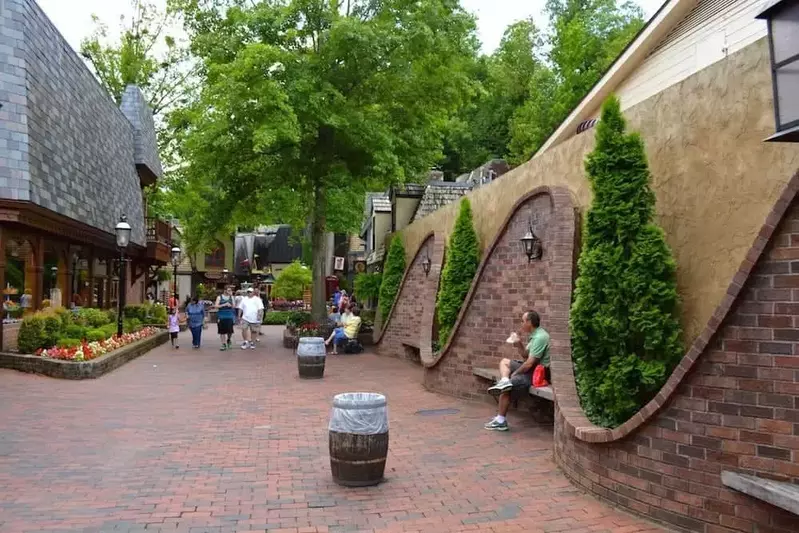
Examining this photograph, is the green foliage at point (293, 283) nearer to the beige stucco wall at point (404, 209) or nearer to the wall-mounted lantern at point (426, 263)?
the beige stucco wall at point (404, 209)

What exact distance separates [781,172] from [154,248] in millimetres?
25154

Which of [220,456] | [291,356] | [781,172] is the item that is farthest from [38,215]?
[781,172]

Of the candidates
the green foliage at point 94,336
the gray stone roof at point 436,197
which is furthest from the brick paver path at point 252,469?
the gray stone roof at point 436,197

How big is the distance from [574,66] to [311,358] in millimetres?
24189

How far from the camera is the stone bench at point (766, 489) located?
12.2ft

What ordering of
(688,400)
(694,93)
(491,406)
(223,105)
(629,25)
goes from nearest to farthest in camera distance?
(688,400) → (694,93) → (491,406) → (223,105) → (629,25)

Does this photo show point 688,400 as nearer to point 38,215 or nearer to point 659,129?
point 659,129

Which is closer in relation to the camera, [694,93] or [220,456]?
[694,93]

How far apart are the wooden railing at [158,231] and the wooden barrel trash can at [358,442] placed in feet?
75.6

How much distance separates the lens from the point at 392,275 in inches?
719

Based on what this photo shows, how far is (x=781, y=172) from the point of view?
191 inches

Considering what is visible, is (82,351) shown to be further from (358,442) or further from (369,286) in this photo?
(358,442)

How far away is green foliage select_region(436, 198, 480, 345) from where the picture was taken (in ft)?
38.2

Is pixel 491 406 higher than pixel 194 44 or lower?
lower
